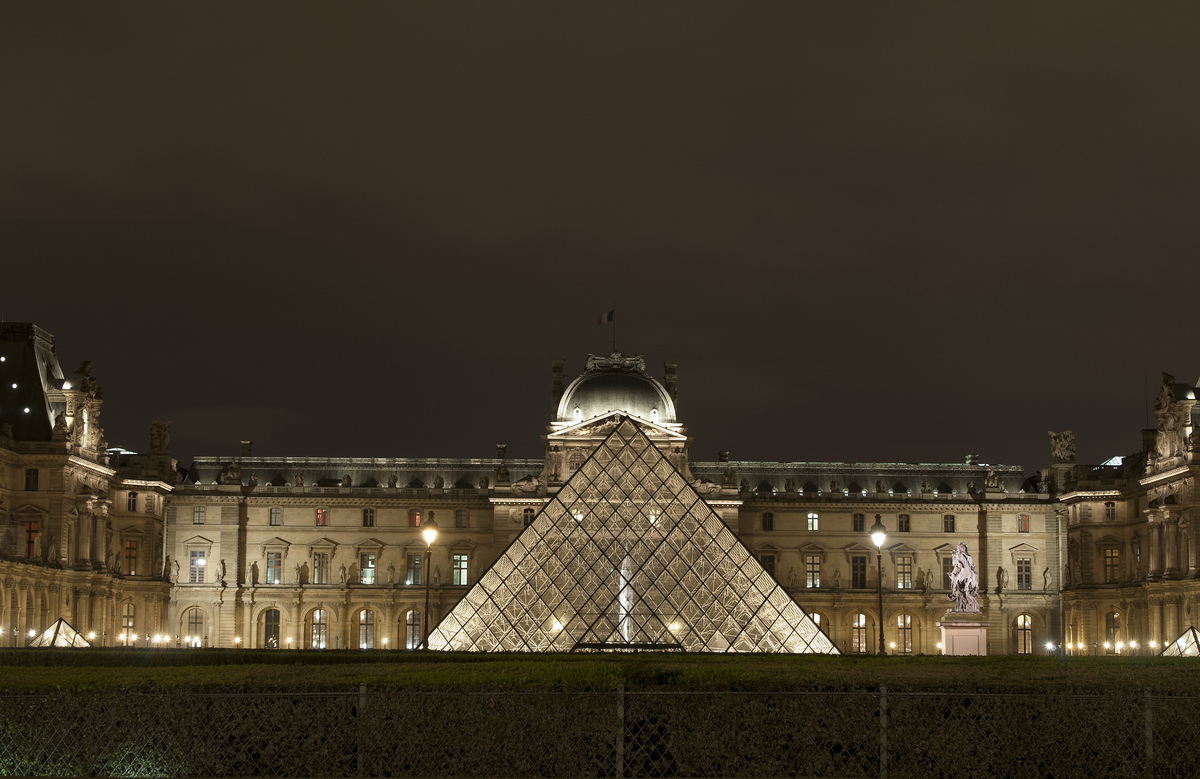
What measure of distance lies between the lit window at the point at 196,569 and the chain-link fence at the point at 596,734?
160ft

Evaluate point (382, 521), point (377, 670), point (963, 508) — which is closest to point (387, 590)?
point (382, 521)

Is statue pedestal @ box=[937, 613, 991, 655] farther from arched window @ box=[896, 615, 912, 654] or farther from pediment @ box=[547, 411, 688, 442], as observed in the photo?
pediment @ box=[547, 411, 688, 442]

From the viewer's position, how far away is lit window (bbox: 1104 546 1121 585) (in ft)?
176

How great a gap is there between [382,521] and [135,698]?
49.1 metres

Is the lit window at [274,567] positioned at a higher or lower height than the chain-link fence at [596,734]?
higher

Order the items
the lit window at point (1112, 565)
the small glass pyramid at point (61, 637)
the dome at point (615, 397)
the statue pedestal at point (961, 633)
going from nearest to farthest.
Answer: the statue pedestal at point (961, 633)
the small glass pyramid at point (61, 637)
the lit window at point (1112, 565)
the dome at point (615, 397)

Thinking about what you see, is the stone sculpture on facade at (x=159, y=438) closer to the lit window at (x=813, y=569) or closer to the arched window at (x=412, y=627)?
the arched window at (x=412, y=627)

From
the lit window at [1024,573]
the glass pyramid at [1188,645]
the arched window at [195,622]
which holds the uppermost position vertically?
the lit window at [1024,573]

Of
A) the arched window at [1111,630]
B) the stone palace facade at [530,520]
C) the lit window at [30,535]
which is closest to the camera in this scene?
the lit window at [30,535]

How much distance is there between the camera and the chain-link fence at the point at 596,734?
35.6 feet

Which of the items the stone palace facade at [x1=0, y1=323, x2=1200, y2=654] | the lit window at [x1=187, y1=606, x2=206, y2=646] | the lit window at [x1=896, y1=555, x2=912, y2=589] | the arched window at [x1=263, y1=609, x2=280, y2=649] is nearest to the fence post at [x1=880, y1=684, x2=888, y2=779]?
the stone palace facade at [x1=0, y1=323, x2=1200, y2=654]

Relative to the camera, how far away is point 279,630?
191 ft

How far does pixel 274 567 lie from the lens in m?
58.9

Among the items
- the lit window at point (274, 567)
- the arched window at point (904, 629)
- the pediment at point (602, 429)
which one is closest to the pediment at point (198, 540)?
the lit window at point (274, 567)
